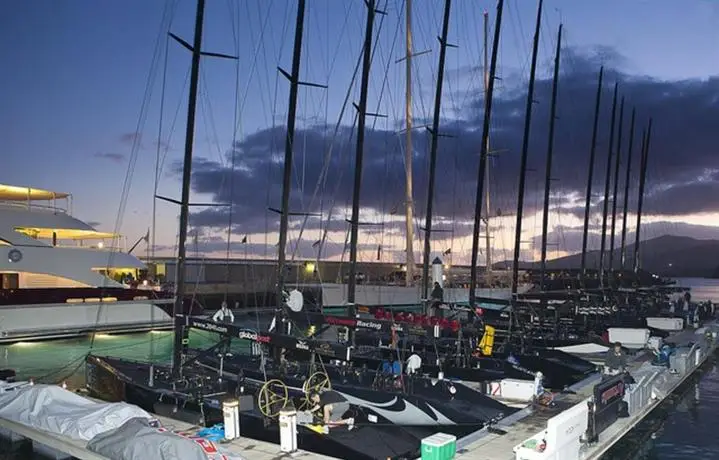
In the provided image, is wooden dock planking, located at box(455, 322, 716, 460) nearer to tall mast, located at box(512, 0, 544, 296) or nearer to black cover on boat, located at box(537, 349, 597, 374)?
black cover on boat, located at box(537, 349, 597, 374)

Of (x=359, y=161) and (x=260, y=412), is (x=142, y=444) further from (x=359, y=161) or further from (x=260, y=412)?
(x=359, y=161)

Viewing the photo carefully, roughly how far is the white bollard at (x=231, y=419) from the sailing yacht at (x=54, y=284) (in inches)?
870

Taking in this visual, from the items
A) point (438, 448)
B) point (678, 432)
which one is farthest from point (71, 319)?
point (678, 432)

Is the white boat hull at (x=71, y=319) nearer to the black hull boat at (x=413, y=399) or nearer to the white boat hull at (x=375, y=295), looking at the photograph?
the white boat hull at (x=375, y=295)

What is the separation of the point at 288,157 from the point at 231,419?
27.2 ft

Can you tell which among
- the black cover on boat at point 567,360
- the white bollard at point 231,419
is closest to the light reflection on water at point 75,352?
the white bollard at point 231,419

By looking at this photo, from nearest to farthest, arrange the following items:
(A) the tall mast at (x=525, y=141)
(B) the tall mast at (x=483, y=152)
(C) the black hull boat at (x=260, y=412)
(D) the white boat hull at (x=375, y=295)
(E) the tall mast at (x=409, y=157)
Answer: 1. (C) the black hull boat at (x=260, y=412)
2. (B) the tall mast at (x=483, y=152)
3. (A) the tall mast at (x=525, y=141)
4. (E) the tall mast at (x=409, y=157)
5. (D) the white boat hull at (x=375, y=295)

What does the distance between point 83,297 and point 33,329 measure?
3.42 m

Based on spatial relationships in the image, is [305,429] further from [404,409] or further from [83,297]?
[83,297]

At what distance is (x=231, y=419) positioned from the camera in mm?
11609

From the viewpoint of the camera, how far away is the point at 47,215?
36656 millimetres

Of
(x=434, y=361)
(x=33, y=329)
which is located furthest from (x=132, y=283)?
(x=434, y=361)

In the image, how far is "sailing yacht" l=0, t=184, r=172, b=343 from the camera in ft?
106

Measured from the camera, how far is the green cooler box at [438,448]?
32.0 ft
